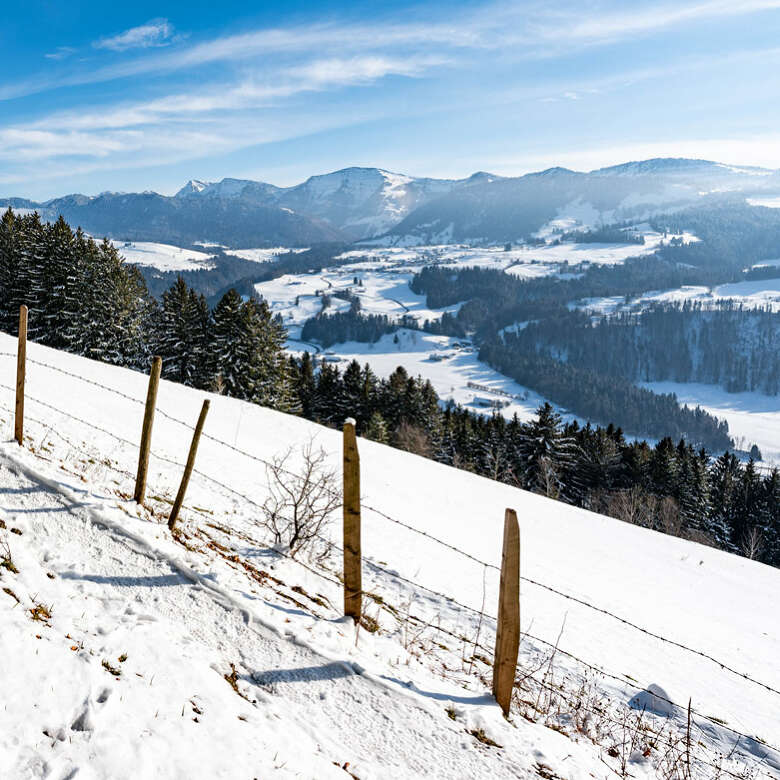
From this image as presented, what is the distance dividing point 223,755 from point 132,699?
88 centimetres

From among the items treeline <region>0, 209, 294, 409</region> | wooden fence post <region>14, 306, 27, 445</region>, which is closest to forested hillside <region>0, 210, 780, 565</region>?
treeline <region>0, 209, 294, 409</region>

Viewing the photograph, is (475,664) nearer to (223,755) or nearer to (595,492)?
(223,755)

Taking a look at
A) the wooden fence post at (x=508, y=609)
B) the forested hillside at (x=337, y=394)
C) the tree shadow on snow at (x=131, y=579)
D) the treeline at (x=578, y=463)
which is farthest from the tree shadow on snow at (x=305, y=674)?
the treeline at (x=578, y=463)

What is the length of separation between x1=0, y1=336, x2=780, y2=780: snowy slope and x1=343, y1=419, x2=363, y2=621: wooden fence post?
0.30 metres

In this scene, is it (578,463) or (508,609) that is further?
(578,463)

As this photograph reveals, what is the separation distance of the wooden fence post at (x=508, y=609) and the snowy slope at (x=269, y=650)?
0.40m

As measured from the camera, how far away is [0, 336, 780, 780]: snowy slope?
156 inches

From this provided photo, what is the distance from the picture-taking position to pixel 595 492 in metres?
53.7

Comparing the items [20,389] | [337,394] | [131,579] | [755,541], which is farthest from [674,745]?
[755,541]

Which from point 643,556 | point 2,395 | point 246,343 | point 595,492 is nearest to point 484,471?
point 595,492

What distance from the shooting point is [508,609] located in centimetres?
502

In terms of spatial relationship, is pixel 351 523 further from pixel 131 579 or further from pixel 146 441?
pixel 146 441

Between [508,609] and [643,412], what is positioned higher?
[508,609]

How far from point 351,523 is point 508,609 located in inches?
76.0
